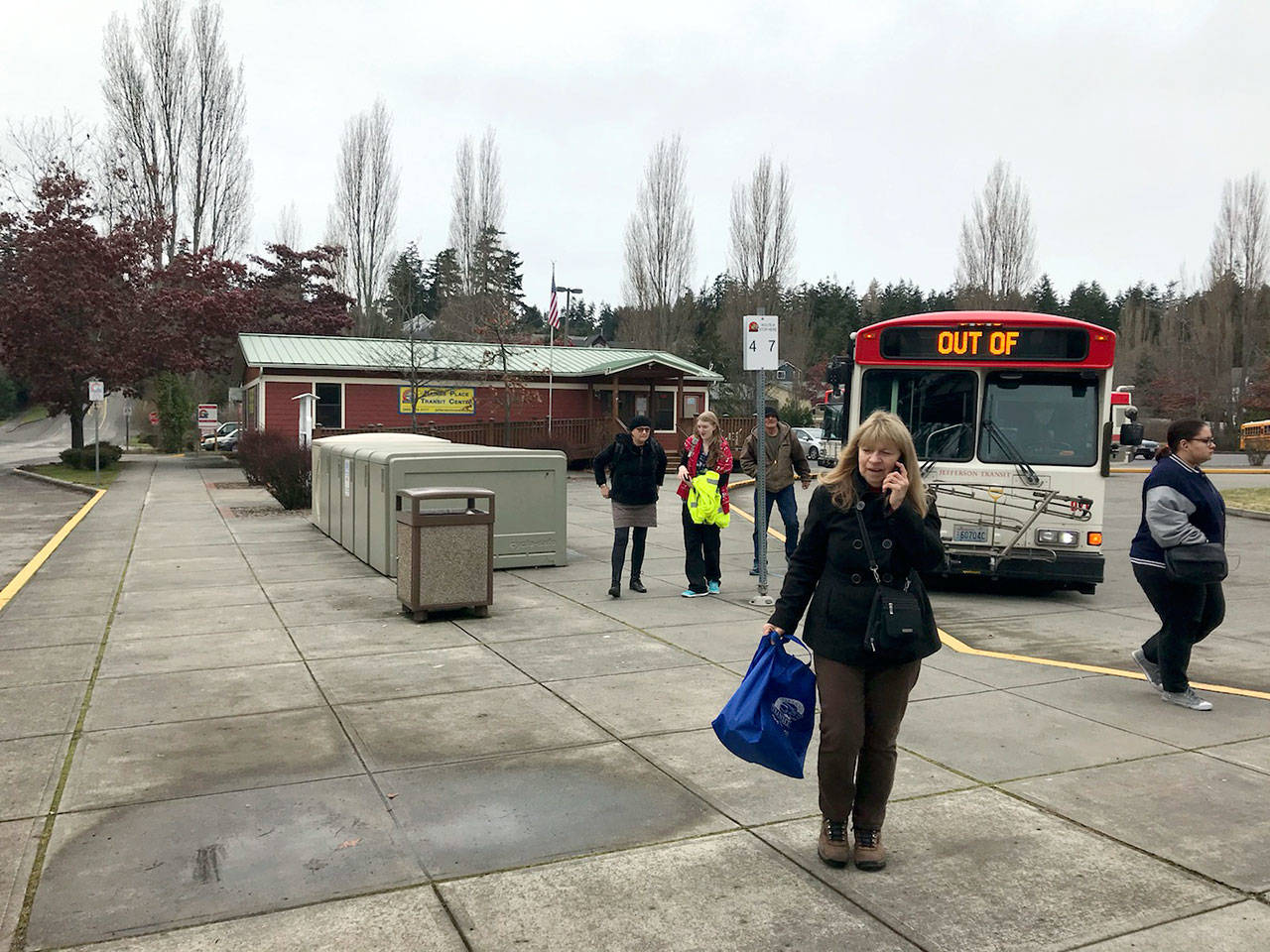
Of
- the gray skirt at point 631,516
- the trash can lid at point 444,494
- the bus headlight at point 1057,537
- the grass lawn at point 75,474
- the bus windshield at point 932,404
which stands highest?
the bus windshield at point 932,404

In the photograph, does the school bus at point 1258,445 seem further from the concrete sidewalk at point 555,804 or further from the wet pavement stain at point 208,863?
the wet pavement stain at point 208,863

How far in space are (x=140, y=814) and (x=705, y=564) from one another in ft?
22.0

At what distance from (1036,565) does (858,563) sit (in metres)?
6.86

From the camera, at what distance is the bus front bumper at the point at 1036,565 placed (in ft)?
33.2

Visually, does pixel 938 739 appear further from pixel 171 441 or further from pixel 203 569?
pixel 171 441

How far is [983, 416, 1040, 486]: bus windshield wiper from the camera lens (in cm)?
1036

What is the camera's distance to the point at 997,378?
10750 mm

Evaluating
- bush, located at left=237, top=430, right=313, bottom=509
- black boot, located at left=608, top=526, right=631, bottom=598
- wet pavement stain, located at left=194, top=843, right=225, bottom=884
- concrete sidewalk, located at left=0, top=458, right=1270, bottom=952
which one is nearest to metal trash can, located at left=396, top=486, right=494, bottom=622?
concrete sidewalk, located at left=0, top=458, right=1270, bottom=952

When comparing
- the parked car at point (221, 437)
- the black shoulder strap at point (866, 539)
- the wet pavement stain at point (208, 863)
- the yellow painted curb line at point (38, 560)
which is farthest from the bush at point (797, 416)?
the wet pavement stain at point (208, 863)

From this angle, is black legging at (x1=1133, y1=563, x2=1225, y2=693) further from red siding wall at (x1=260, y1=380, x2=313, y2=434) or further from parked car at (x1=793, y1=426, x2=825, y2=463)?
parked car at (x1=793, y1=426, x2=825, y2=463)

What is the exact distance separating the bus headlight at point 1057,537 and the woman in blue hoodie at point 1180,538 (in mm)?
3685

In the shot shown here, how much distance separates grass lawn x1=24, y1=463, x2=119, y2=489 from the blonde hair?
83.2ft

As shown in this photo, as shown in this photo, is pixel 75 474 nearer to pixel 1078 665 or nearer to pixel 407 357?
pixel 407 357

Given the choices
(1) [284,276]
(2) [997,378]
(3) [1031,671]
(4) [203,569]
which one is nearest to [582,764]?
(3) [1031,671]
